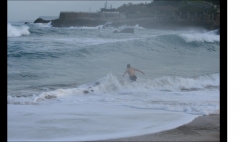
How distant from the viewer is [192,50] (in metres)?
4.70

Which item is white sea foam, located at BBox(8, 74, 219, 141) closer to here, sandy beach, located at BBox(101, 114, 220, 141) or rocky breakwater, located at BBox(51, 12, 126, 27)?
sandy beach, located at BBox(101, 114, 220, 141)

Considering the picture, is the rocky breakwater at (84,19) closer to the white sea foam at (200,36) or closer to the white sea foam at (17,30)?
the white sea foam at (17,30)

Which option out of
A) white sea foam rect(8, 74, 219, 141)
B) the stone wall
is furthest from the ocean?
the stone wall

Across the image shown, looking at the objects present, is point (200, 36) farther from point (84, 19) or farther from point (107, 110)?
point (107, 110)

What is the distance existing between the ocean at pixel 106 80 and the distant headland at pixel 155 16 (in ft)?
0.25

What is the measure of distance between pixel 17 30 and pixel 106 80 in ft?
3.29

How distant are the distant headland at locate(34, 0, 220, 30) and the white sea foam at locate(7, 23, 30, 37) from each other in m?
0.16

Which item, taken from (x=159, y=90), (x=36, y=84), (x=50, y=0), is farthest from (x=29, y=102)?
(x=159, y=90)

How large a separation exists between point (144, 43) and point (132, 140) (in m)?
1.44

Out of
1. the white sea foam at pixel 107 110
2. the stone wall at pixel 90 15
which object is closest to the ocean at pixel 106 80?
the white sea foam at pixel 107 110

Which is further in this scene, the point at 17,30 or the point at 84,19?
the point at 84,19

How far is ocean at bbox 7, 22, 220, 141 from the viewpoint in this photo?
12.3ft

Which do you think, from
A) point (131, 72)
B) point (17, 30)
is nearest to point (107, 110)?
point (131, 72)

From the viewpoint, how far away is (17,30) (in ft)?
13.2
